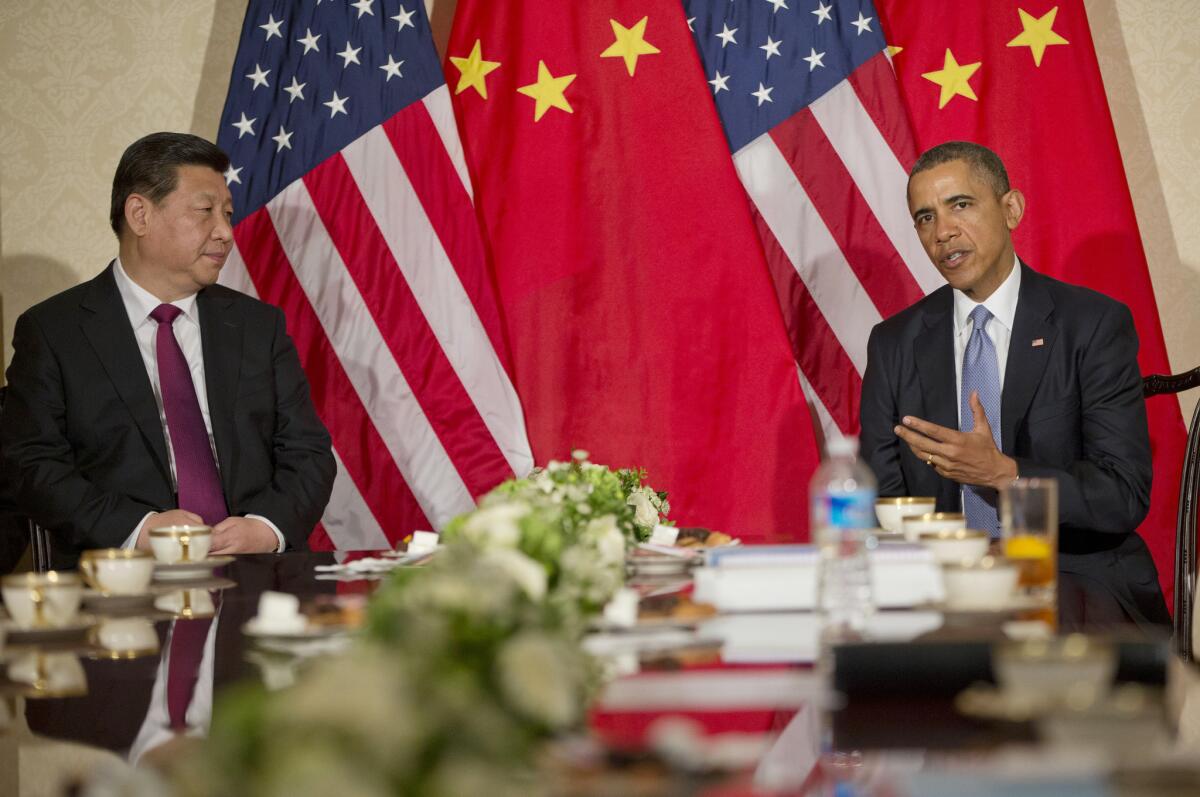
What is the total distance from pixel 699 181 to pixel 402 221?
100cm

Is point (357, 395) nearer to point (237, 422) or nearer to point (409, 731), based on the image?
Answer: point (237, 422)

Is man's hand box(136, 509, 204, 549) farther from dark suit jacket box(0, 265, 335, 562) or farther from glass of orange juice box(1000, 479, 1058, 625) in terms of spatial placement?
glass of orange juice box(1000, 479, 1058, 625)

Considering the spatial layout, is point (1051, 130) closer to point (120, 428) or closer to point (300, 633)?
point (120, 428)

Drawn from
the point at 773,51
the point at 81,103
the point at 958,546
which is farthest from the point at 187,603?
the point at 81,103

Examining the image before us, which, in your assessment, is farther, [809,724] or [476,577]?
[809,724]

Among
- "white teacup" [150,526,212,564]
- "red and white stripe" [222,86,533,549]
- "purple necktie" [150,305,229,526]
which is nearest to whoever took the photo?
"white teacup" [150,526,212,564]

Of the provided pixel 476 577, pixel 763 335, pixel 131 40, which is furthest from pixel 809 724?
pixel 131 40

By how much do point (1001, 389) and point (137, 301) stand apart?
95.3 inches

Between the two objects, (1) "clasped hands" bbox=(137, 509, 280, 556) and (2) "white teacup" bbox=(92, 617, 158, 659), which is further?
(1) "clasped hands" bbox=(137, 509, 280, 556)

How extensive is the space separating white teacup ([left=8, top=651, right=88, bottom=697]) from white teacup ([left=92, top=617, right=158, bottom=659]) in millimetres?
55

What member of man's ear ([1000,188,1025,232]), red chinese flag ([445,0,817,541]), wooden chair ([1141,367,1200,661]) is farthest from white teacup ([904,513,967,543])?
red chinese flag ([445,0,817,541])

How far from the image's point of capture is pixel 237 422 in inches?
145

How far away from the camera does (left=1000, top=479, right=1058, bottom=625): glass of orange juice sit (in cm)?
168

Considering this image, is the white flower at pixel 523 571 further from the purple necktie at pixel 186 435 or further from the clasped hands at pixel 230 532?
the purple necktie at pixel 186 435
